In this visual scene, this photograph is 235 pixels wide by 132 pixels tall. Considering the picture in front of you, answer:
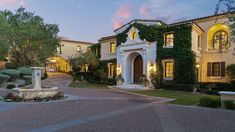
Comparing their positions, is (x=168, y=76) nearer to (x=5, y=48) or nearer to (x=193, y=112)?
(x=193, y=112)

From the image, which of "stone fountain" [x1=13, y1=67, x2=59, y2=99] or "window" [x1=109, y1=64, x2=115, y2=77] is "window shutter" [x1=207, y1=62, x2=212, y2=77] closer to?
"window" [x1=109, y1=64, x2=115, y2=77]

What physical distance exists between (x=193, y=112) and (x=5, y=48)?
26.7 metres

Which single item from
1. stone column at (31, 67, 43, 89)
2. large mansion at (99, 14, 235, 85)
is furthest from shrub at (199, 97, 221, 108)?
large mansion at (99, 14, 235, 85)

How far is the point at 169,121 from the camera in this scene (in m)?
9.38

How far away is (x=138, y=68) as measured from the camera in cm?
2841

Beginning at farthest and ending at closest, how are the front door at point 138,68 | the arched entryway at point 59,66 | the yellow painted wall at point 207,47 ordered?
the arched entryway at point 59,66 < the front door at point 138,68 < the yellow painted wall at point 207,47

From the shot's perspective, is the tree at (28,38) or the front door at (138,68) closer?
the front door at (138,68)

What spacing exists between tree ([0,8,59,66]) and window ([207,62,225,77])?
20.9 m

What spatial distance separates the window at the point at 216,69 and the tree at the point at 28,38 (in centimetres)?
2090

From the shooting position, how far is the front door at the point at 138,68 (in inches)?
1108

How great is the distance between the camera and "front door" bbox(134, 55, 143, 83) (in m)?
28.1

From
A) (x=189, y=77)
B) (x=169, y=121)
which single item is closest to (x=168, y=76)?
(x=189, y=77)

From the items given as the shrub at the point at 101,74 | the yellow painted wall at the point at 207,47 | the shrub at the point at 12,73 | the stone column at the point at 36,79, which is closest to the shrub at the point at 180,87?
the yellow painted wall at the point at 207,47

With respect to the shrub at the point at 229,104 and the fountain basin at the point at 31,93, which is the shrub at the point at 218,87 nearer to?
the shrub at the point at 229,104
